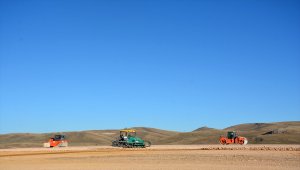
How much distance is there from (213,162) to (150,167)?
4.66 m

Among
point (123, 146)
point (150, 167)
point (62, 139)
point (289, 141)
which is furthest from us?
point (289, 141)

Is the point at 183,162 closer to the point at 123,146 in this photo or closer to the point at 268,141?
the point at 123,146

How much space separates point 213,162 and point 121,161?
22.6ft

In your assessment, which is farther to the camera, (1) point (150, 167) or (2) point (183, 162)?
(2) point (183, 162)

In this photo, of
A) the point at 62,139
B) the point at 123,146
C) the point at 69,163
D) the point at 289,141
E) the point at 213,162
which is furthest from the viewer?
the point at 289,141

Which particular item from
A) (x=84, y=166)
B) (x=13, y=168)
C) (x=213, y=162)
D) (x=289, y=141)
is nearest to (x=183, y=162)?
(x=213, y=162)

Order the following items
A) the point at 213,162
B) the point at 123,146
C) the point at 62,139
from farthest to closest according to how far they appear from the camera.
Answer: the point at 62,139
the point at 123,146
the point at 213,162

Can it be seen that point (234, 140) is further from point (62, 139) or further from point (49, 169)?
point (49, 169)

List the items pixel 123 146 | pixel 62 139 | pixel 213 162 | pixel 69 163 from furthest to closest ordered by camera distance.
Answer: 1. pixel 62 139
2. pixel 123 146
3. pixel 69 163
4. pixel 213 162

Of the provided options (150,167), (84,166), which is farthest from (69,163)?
(150,167)

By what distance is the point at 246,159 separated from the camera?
106 feet

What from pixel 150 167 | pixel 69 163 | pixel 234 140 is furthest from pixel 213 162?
pixel 234 140

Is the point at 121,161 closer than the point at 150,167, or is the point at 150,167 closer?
the point at 150,167

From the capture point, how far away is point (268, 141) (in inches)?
2859
